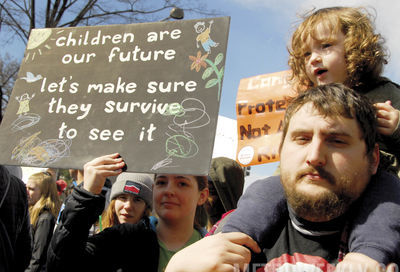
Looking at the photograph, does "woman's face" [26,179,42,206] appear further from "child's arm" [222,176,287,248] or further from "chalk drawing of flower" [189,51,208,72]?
"child's arm" [222,176,287,248]

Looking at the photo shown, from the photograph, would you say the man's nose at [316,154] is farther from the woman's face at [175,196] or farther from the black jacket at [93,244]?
the woman's face at [175,196]

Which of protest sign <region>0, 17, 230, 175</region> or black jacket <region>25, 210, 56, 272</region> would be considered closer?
protest sign <region>0, 17, 230, 175</region>

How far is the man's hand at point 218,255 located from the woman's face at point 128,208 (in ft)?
6.69

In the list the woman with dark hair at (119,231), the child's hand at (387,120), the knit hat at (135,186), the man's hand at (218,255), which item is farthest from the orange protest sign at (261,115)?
the man's hand at (218,255)

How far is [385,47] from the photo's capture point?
72.6 inches

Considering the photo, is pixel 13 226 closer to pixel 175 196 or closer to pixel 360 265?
pixel 175 196

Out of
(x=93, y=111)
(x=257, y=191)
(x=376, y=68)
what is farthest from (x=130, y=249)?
(x=376, y=68)

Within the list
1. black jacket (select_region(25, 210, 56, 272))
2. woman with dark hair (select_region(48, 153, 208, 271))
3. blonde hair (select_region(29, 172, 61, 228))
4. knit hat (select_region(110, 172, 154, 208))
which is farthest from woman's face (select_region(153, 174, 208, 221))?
blonde hair (select_region(29, 172, 61, 228))

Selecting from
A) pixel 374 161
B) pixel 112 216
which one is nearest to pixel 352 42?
pixel 374 161

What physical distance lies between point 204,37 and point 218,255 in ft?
4.56

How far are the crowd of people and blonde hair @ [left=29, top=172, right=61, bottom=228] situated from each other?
2.30 meters

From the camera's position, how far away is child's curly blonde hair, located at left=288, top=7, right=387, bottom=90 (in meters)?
1.62

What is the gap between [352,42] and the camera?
64.7 inches

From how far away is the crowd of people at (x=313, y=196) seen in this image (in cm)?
109
